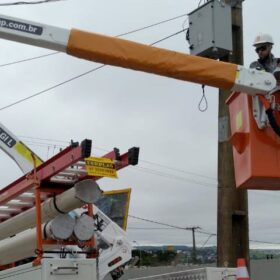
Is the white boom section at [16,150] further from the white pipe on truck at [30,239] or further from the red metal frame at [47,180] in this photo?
the red metal frame at [47,180]

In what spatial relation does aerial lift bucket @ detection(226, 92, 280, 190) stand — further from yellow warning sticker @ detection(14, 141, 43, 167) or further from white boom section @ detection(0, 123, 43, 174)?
white boom section @ detection(0, 123, 43, 174)

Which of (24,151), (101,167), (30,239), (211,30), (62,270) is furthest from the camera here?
(24,151)

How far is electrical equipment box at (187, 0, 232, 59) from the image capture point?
23.3 ft

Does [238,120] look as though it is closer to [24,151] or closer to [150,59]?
[150,59]

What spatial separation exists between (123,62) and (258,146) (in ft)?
3.99

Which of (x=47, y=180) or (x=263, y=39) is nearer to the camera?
(x=263, y=39)

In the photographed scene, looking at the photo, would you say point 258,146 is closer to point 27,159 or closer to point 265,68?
point 265,68

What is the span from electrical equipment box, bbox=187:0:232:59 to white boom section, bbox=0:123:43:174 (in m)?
2.62

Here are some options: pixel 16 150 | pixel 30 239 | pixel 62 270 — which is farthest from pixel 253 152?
pixel 16 150

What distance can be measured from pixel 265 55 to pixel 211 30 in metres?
2.18

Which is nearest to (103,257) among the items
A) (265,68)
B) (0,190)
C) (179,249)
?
(0,190)

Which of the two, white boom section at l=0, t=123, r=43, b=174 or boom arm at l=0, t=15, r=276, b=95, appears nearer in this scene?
boom arm at l=0, t=15, r=276, b=95

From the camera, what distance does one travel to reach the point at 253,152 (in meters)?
4.58

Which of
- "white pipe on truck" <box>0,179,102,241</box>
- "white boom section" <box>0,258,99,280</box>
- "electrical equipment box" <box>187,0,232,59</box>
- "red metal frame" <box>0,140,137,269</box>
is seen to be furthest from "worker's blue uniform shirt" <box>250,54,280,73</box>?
"white boom section" <box>0,258,99,280</box>
